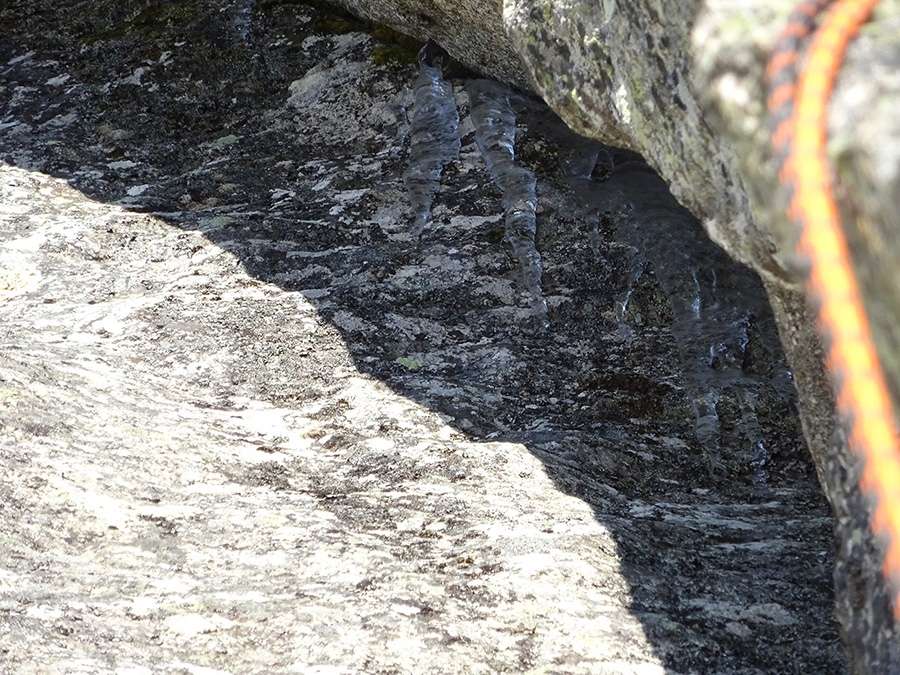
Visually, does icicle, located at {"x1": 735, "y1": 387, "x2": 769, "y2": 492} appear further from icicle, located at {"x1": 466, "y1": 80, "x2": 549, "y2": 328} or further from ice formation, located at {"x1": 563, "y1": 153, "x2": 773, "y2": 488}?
icicle, located at {"x1": 466, "y1": 80, "x2": 549, "y2": 328}

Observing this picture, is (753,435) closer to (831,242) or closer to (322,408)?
(322,408)

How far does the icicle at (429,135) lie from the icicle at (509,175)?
14cm

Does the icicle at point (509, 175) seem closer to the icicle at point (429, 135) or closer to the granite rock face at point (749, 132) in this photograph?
the icicle at point (429, 135)

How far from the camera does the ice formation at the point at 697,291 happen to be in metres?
3.56

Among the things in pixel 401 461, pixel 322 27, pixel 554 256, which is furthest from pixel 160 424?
pixel 322 27

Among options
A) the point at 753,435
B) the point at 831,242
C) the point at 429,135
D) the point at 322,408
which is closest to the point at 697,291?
the point at 753,435

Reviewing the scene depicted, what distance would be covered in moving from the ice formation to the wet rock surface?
62 millimetres

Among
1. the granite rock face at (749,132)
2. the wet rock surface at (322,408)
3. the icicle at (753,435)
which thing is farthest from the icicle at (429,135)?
the icicle at (753,435)

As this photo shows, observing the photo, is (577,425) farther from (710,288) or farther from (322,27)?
(322,27)

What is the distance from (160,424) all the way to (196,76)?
2943 millimetres

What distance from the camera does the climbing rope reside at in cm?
103

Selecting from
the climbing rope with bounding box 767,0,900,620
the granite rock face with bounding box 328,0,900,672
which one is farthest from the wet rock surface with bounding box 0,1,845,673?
the climbing rope with bounding box 767,0,900,620

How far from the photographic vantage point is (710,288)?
404 cm

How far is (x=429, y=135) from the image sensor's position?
15.6 feet
